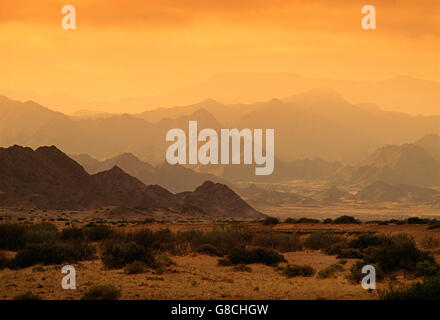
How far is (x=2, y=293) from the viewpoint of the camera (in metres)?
19.3

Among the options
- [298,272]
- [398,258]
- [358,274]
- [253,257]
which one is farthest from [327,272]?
[253,257]

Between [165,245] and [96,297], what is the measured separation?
47.5 ft

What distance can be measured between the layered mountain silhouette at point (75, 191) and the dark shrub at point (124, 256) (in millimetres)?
79520

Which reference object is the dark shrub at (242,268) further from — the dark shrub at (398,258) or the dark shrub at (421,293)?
the dark shrub at (421,293)

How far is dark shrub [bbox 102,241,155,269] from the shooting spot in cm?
2464

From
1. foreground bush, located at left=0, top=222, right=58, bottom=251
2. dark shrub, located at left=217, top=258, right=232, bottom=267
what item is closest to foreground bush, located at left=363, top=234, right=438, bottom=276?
dark shrub, located at left=217, top=258, right=232, bottom=267

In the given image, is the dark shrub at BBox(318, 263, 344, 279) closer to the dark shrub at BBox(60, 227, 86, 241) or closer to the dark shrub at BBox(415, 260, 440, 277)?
the dark shrub at BBox(415, 260, 440, 277)

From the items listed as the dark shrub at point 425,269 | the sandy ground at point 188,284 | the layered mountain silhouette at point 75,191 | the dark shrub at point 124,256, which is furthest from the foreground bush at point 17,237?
the layered mountain silhouette at point 75,191

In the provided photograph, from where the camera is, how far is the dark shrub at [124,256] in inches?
970

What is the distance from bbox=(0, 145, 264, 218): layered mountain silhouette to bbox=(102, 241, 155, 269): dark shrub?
7952 centimetres

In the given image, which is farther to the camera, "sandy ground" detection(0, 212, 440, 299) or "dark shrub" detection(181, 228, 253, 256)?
"dark shrub" detection(181, 228, 253, 256)

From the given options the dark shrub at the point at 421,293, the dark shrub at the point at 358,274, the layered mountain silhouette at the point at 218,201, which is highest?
the dark shrub at the point at 421,293
